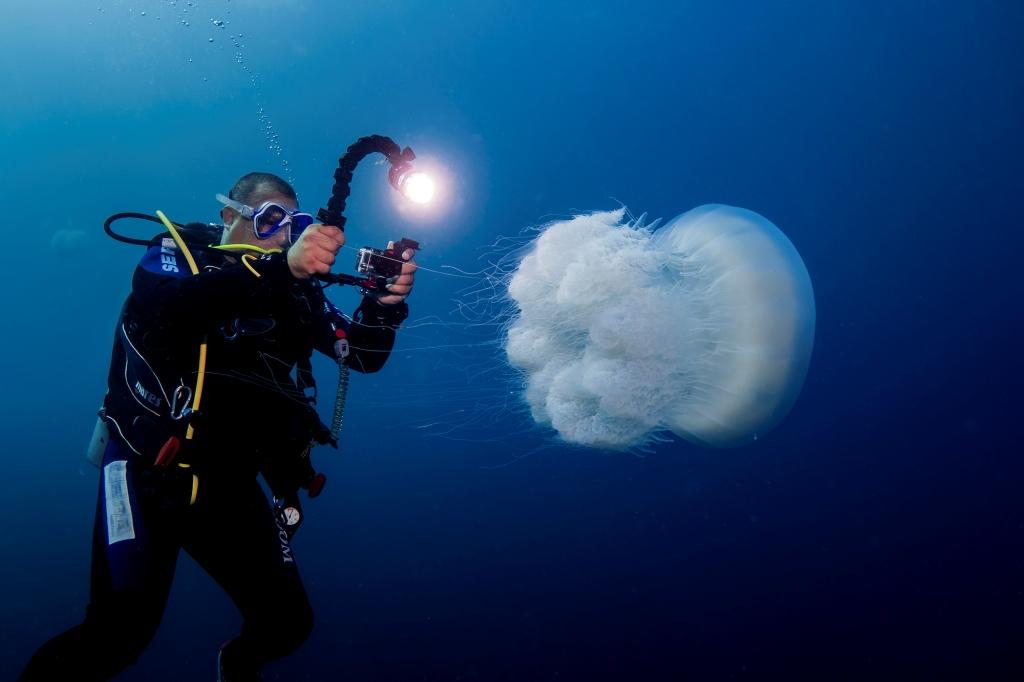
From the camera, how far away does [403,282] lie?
3.20m

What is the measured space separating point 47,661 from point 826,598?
31.9 ft

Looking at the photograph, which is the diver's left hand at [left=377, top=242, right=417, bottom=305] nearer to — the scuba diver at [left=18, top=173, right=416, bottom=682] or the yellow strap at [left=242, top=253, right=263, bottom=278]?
the scuba diver at [left=18, top=173, right=416, bottom=682]

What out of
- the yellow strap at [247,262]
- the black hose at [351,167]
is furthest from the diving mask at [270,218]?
the black hose at [351,167]

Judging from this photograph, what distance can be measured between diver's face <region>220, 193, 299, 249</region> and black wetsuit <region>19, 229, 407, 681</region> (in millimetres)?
233

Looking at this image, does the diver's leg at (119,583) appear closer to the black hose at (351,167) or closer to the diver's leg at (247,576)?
the diver's leg at (247,576)

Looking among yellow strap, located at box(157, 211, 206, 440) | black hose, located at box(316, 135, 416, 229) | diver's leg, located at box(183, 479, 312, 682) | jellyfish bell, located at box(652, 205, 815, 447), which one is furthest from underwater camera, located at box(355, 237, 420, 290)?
jellyfish bell, located at box(652, 205, 815, 447)

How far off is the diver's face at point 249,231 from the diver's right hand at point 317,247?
0.87 m

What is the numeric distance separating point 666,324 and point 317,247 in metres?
2.70

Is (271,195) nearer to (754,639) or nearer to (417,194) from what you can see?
(417,194)

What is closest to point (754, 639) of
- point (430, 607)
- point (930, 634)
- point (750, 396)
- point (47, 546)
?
point (930, 634)

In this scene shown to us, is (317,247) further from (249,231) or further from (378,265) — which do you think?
(249,231)

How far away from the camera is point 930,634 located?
823 centimetres

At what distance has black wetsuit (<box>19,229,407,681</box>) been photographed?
8.20 feet

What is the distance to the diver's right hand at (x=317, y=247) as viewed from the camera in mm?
2324
